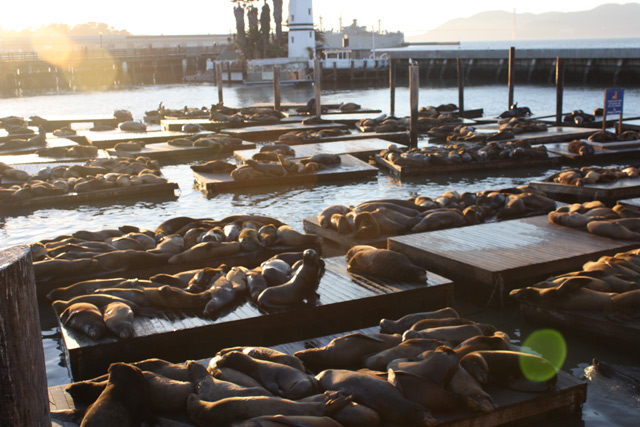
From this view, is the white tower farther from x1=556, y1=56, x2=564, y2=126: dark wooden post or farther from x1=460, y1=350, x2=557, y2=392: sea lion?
x1=460, y1=350, x2=557, y2=392: sea lion

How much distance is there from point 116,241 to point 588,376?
5138 millimetres

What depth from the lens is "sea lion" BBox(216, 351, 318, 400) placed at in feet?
12.5

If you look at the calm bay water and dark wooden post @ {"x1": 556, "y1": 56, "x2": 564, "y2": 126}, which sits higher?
dark wooden post @ {"x1": 556, "y1": 56, "x2": 564, "y2": 126}

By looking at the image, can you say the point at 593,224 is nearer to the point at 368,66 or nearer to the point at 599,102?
the point at 599,102

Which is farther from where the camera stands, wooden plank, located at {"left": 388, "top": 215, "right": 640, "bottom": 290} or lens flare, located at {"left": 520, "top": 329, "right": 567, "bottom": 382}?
wooden plank, located at {"left": 388, "top": 215, "right": 640, "bottom": 290}

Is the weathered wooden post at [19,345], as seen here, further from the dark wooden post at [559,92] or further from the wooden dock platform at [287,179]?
the dark wooden post at [559,92]

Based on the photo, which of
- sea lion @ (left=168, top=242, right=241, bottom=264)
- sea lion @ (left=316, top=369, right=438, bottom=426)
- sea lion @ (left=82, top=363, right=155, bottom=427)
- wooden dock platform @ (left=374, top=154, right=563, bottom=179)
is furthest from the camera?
wooden dock platform @ (left=374, top=154, right=563, bottom=179)

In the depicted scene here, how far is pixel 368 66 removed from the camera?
59.7 metres

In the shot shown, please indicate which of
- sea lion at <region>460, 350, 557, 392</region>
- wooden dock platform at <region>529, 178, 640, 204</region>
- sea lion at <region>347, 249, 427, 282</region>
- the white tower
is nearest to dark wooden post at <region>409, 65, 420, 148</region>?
wooden dock platform at <region>529, 178, 640, 204</region>

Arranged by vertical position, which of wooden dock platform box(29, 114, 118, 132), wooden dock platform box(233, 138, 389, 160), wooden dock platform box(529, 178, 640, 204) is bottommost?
wooden dock platform box(529, 178, 640, 204)

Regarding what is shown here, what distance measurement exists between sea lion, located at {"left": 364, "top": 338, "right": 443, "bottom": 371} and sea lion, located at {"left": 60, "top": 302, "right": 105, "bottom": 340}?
2.20 metres

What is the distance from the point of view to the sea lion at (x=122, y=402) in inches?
138

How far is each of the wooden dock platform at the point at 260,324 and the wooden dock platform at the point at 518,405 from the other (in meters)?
0.73

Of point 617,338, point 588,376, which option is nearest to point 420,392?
point 588,376
